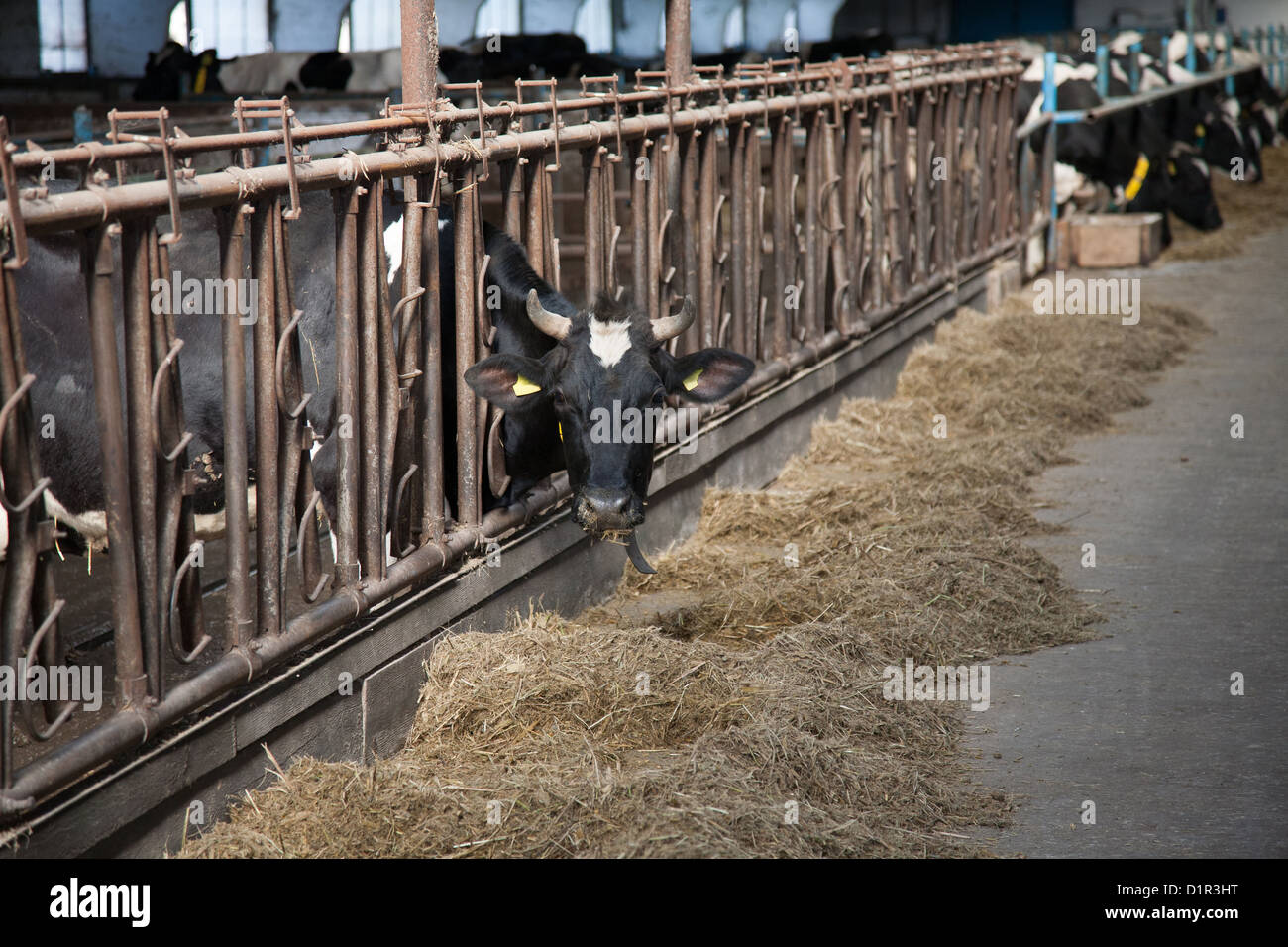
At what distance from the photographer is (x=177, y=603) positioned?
3482 mm

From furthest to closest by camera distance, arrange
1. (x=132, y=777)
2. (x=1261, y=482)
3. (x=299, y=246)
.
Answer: (x=1261, y=482), (x=299, y=246), (x=132, y=777)

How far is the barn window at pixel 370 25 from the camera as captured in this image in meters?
23.7

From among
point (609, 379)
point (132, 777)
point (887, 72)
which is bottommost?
point (132, 777)

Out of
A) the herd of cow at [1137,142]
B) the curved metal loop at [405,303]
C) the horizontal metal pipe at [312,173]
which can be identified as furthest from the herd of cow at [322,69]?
the curved metal loop at [405,303]

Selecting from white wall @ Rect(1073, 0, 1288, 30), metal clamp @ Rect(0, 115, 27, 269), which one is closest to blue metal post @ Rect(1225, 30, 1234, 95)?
white wall @ Rect(1073, 0, 1288, 30)

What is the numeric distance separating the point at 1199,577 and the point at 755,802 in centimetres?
296

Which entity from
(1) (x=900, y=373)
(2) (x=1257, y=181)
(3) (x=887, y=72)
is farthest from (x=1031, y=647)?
(2) (x=1257, y=181)

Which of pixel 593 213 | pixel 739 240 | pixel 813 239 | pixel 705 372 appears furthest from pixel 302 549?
pixel 813 239

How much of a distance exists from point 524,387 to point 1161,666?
2377 mm

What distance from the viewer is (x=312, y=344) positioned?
14.8ft

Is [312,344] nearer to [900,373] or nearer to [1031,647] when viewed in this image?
[1031,647]

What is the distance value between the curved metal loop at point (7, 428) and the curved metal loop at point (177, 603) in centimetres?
54

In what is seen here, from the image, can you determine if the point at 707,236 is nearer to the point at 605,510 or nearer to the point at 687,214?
the point at 687,214

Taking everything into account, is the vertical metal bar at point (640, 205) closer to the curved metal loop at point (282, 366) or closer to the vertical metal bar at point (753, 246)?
the vertical metal bar at point (753, 246)
